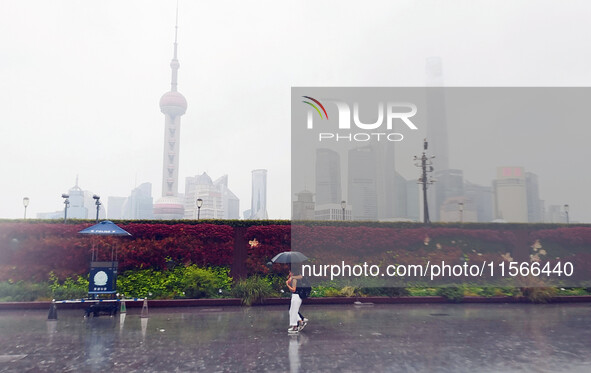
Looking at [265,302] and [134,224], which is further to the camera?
[134,224]

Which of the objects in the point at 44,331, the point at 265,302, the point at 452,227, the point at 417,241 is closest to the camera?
the point at 44,331

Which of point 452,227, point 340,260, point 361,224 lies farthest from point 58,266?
point 452,227

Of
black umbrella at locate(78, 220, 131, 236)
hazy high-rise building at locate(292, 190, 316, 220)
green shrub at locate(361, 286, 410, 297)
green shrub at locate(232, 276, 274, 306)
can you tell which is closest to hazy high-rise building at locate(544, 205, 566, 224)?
hazy high-rise building at locate(292, 190, 316, 220)

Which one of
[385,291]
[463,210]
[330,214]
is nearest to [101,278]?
[385,291]

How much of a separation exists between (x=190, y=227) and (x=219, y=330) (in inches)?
311

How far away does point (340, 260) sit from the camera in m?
19.4

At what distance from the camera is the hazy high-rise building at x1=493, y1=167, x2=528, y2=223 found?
6588cm

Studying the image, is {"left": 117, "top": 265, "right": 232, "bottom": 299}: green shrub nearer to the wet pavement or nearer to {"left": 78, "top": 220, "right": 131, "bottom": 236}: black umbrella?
the wet pavement

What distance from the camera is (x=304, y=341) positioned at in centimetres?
1032

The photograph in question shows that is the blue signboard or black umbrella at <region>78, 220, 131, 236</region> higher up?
black umbrella at <region>78, 220, 131, 236</region>

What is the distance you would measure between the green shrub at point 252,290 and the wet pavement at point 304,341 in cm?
142

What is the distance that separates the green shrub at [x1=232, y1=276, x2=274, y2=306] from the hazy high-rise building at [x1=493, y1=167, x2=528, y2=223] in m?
56.0

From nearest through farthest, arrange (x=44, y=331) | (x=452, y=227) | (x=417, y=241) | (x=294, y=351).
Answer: (x=294, y=351), (x=44, y=331), (x=417, y=241), (x=452, y=227)

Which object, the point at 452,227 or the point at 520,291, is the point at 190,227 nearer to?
the point at 452,227
